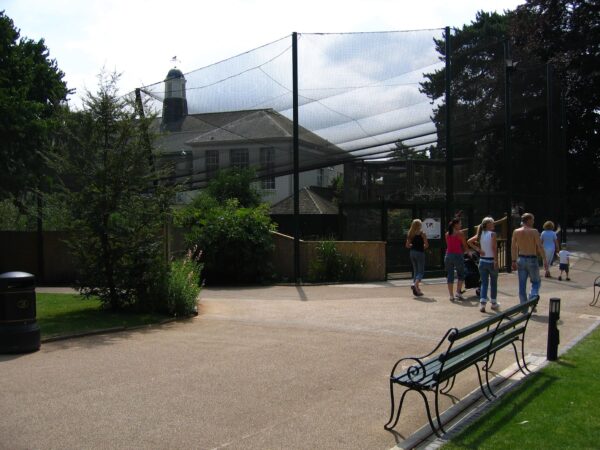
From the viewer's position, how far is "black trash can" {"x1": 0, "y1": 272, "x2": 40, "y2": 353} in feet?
25.3

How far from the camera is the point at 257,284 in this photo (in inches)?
660

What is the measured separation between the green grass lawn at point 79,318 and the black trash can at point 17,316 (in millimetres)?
846

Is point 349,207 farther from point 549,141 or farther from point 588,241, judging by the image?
point 588,241

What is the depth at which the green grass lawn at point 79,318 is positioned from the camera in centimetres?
945

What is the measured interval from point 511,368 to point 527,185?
664 inches

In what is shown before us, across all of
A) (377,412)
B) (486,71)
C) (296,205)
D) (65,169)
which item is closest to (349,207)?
(296,205)

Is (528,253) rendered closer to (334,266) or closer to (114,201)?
(334,266)

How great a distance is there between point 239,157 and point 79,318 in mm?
9937

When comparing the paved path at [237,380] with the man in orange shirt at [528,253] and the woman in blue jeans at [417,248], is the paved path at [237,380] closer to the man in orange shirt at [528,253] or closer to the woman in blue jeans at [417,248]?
the man in orange shirt at [528,253]

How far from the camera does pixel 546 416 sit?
5.09 m

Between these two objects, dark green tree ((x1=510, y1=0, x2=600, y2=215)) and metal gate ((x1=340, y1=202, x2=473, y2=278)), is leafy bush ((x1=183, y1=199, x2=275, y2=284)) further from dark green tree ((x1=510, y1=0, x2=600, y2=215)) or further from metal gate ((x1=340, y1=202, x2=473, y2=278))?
dark green tree ((x1=510, y1=0, x2=600, y2=215))

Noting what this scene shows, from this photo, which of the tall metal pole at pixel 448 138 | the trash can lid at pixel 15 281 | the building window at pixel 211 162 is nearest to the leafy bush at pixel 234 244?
the building window at pixel 211 162

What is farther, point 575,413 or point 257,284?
point 257,284

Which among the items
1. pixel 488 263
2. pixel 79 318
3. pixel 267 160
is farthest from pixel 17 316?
pixel 267 160
